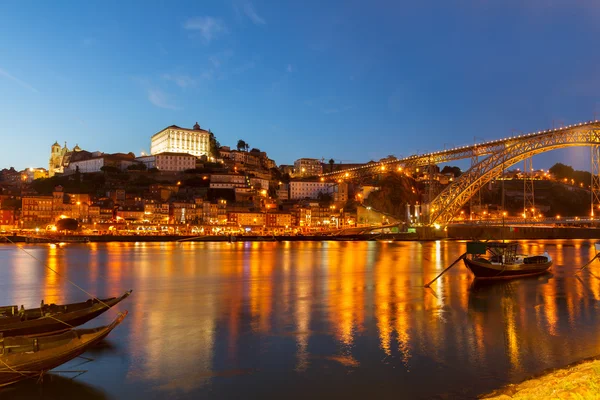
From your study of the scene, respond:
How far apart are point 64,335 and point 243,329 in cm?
421

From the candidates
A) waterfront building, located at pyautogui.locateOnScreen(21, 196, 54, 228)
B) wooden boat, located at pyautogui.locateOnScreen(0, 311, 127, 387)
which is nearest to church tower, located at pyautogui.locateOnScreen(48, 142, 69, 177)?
waterfront building, located at pyautogui.locateOnScreen(21, 196, 54, 228)

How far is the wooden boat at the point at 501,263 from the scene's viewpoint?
60.7 ft

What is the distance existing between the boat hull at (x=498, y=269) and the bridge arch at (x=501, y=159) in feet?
59.0

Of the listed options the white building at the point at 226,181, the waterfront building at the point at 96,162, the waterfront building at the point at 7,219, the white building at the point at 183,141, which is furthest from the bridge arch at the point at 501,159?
the waterfront building at the point at 96,162

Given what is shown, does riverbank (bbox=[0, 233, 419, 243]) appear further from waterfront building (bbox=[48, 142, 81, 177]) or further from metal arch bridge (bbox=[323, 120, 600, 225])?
waterfront building (bbox=[48, 142, 81, 177])

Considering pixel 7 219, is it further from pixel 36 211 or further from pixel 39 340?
pixel 39 340

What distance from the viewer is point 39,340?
21.6ft

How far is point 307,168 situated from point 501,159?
53.7 metres

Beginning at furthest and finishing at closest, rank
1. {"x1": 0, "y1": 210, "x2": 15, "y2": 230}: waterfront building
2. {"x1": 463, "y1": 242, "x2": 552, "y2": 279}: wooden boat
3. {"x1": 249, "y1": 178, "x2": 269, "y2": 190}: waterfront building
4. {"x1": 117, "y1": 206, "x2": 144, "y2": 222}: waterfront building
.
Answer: {"x1": 249, "y1": 178, "x2": 269, "y2": 190}: waterfront building → {"x1": 117, "y1": 206, "x2": 144, "y2": 222}: waterfront building → {"x1": 0, "y1": 210, "x2": 15, "y2": 230}: waterfront building → {"x1": 463, "y1": 242, "x2": 552, "y2": 279}: wooden boat

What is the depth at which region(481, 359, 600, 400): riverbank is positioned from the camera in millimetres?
4986

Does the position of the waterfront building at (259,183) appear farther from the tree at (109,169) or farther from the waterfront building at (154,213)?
the tree at (109,169)

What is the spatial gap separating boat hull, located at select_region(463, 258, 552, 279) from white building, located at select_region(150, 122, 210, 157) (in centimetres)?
6782

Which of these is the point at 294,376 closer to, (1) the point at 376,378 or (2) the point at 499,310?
(1) the point at 376,378

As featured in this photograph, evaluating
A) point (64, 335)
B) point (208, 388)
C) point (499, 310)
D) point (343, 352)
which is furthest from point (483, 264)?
point (64, 335)
